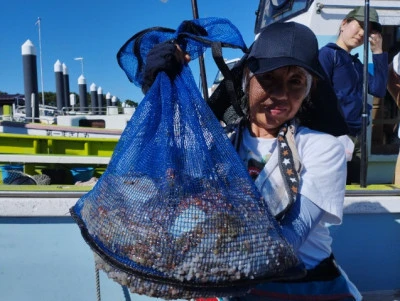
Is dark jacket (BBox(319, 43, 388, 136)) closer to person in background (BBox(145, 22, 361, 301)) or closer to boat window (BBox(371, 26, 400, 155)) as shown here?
boat window (BBox(371, 26, 400, 155))

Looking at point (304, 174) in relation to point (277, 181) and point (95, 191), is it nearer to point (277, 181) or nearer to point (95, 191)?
point (277, 181)

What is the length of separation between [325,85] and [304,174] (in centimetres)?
36

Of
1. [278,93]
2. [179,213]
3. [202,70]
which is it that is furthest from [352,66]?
[179,213]

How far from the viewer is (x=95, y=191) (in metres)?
1.06

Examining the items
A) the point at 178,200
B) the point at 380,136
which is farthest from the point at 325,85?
the point at 380,136

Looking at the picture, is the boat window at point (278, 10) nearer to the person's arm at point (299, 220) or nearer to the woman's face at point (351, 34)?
the woman's face at point (351, 34)

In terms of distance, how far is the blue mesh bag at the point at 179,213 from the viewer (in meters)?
0.83

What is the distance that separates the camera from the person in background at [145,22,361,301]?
1.08 m

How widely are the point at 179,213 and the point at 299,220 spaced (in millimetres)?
361

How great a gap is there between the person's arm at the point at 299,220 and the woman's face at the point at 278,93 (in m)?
0.29

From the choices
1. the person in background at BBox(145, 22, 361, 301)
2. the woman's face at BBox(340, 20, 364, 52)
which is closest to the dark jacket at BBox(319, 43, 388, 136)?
the woman's face at BBox(340, 20, 364, 52)

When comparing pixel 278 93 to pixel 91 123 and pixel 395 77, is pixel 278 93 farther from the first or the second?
pixel 91 123

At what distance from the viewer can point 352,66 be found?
2.85 metres

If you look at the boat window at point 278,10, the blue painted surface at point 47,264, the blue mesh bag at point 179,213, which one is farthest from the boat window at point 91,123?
the blue mesh bag at point 179,213
